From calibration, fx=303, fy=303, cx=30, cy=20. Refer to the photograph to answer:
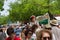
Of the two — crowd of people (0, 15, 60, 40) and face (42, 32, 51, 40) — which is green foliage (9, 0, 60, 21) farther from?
face (42, 32, 51, 40)

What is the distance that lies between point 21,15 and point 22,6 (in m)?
2.49

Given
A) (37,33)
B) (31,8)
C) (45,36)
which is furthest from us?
(31,8)

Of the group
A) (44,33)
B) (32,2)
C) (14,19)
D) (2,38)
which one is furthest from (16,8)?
(44,33)

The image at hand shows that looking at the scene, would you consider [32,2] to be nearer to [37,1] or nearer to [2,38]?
[37,1]

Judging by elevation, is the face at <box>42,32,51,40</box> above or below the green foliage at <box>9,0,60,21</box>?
above

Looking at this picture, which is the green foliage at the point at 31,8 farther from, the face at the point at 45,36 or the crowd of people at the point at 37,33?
the face at the point at 45,36

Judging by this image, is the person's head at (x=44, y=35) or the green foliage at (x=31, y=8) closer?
the person's head at (x=44, y=35)

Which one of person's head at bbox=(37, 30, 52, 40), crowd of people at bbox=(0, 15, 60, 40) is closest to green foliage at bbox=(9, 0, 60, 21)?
crowd of people at bbox=(0, 15, 60, 40)

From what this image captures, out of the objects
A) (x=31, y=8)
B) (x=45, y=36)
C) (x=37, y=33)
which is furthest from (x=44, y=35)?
(x=31, y=8)

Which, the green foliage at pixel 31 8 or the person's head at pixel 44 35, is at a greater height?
the person's head at pixel 44 35

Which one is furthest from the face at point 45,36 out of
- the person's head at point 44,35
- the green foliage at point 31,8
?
the green foliage at point 31,8

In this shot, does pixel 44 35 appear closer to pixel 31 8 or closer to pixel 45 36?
pixel 45 36

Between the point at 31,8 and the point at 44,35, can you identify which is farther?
the point at 31,8

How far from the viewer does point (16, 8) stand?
63.6 meters
